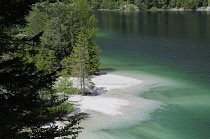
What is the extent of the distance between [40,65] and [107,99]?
32.2ft

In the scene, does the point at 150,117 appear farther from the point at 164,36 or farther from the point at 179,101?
the point at 164,36

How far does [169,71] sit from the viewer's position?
158 feet

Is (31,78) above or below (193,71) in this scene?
above

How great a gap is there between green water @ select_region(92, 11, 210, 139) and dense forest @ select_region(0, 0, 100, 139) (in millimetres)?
7748

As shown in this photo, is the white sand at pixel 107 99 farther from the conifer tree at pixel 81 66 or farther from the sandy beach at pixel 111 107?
the conifer tree at pixel 81 66

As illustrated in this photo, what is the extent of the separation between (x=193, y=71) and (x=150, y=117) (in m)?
21.1

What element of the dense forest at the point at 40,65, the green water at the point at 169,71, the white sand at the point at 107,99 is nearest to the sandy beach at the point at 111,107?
the white sand at the point at 107,99

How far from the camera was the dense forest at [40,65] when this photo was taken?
8.46 meters

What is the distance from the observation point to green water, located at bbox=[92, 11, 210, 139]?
26719 millimetres

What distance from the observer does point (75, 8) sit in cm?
4500

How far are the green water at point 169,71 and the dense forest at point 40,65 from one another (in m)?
7.75

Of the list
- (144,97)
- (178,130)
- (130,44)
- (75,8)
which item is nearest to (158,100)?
(144,97)

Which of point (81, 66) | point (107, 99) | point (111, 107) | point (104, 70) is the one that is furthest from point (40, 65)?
point (104, 70)

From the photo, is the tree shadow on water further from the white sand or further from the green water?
the white sand
